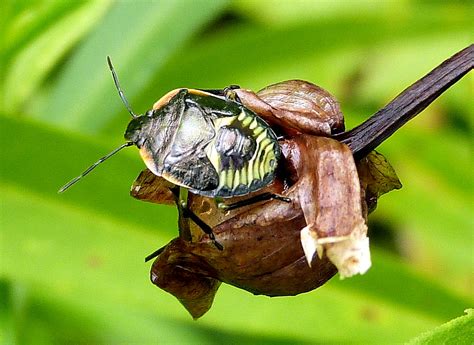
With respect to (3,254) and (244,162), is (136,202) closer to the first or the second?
(3,254)

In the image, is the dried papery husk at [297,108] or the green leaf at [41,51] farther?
the green leaf at [41,51]

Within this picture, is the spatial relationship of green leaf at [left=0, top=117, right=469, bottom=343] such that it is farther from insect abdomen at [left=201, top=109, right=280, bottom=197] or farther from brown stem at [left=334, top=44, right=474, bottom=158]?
brown stem at [left=334, top=44, right=474, bottom=158]

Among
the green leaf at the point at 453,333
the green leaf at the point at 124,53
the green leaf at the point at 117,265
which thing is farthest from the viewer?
the green leaf at the point at 124,53

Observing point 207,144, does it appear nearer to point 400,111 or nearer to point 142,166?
point 400,111

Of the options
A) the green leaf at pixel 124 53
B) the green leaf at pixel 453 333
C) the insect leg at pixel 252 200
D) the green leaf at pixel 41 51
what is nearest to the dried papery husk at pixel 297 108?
the insect leg at pixel 252 200

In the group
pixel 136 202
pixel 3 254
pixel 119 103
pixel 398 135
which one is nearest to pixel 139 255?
pixel 136 202

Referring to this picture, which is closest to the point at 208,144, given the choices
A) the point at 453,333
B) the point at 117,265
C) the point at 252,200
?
the point at 252,200

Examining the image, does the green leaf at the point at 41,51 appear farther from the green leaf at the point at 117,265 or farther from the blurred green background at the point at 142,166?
the green leaf at the point at 117,265

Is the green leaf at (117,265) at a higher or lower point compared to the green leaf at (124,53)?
lower
